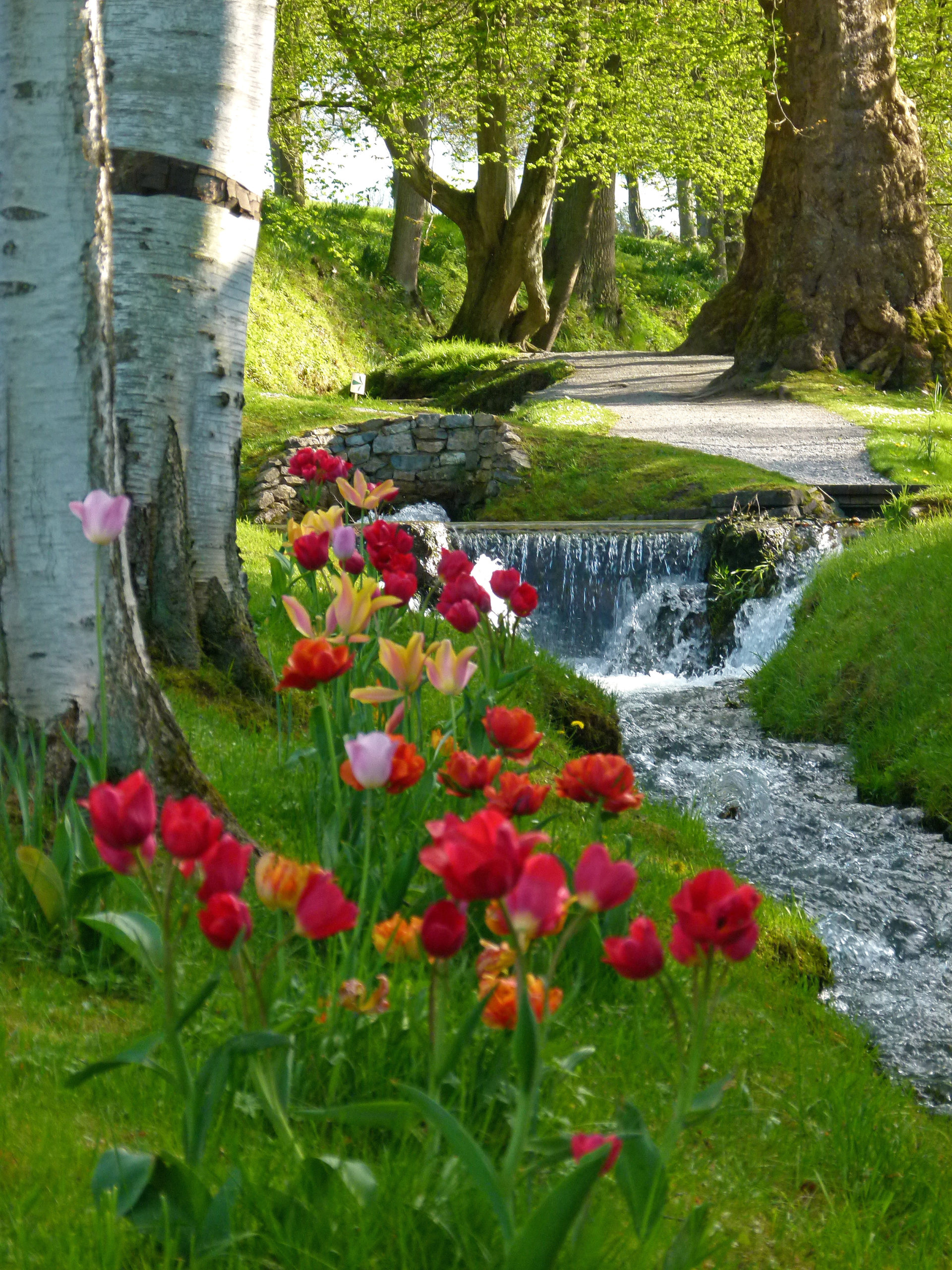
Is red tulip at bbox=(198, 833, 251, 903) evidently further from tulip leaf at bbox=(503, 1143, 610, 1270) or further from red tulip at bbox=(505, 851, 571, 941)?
tulip leaf at bbox=(503, 1143, 610, 1270)

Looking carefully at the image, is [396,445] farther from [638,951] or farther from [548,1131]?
[638,951]

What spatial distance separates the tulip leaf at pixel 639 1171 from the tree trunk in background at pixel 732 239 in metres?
37.6

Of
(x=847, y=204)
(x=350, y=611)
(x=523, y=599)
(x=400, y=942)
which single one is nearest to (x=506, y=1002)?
(x=400, y=942)

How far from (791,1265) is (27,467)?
7.67ft

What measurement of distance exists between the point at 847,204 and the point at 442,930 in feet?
60.0

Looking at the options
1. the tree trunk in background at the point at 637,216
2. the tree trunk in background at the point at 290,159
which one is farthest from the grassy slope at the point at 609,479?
the tree trunk in background at the point at 637,216

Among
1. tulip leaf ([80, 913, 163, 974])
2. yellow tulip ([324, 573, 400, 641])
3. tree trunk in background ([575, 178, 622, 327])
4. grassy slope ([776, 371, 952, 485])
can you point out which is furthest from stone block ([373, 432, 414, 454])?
tree trunk in background ([575, 178, 622, 327])

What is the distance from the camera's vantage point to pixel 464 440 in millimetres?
14375

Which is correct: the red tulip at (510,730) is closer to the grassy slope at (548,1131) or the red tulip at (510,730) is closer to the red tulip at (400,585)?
the grassy slope at (548,1131)

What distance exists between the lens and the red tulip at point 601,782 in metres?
2.05

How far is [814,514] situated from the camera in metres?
11.4

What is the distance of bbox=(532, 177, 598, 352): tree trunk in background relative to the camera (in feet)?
87.9

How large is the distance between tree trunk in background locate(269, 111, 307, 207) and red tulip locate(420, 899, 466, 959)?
16.5 metres

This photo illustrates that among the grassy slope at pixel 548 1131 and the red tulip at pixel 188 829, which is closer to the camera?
the red tulip at pixel 188 829
